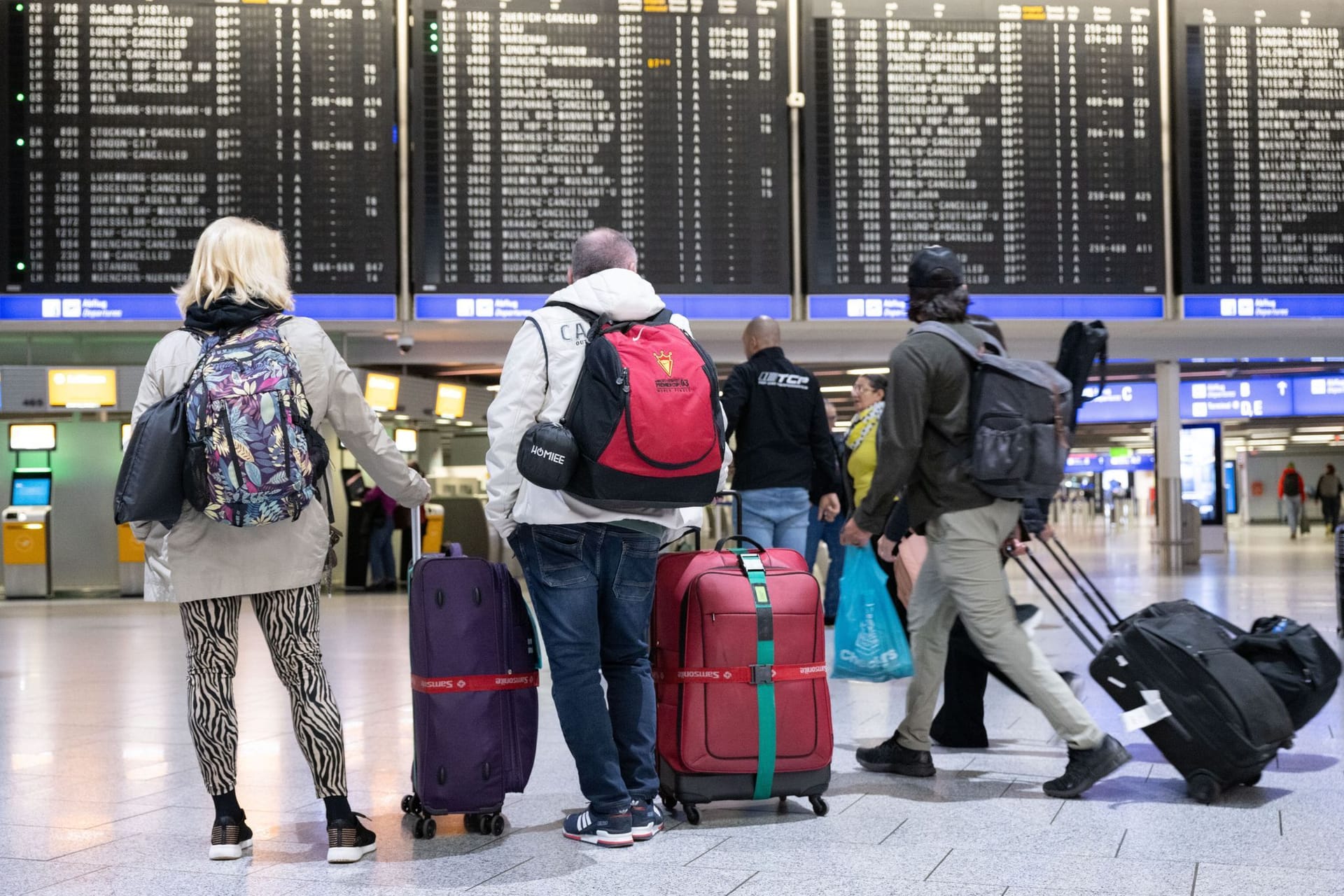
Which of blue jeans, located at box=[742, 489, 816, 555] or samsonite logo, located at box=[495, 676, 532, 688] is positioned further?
blue jeans, located at box=[742, 489, 816, 555]

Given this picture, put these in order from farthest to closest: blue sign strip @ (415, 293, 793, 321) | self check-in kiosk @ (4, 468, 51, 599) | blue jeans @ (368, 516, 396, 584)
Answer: blue jeans @ (368, 516, 396, 584) → self check-in kiosk @ (4, 468, 51, 599) → blue sign strip @ (415, 293, 793, 321)

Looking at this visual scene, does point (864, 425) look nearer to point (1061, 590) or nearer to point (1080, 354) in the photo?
point (1061, 590)

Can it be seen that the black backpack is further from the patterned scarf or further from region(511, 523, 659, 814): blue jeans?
the patterned scarf

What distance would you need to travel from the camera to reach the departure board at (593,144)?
862cm

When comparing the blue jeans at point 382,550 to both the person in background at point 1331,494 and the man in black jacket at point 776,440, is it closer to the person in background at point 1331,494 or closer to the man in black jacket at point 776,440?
the man in black jacket at point 776,440

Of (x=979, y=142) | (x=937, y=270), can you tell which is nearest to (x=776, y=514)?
(x=937, y=270)

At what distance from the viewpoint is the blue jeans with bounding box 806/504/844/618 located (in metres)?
7.84

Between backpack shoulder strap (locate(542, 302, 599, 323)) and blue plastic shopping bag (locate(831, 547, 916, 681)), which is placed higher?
backpack shoulder strap (locate(542, 302, 599, 323))

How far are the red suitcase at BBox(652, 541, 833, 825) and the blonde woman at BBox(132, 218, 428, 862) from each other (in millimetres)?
774

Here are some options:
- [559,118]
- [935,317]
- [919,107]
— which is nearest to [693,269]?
[559,118]

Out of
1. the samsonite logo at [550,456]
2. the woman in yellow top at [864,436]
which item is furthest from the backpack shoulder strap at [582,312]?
the woman in yellow top at [864,436]

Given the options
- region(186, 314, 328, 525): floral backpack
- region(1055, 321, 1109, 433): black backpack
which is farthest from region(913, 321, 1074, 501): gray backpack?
region(186, 314, 328, 525): floral backpack

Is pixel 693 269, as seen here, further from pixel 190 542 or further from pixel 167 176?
pixel 190 542

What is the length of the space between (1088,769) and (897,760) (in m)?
0.58
